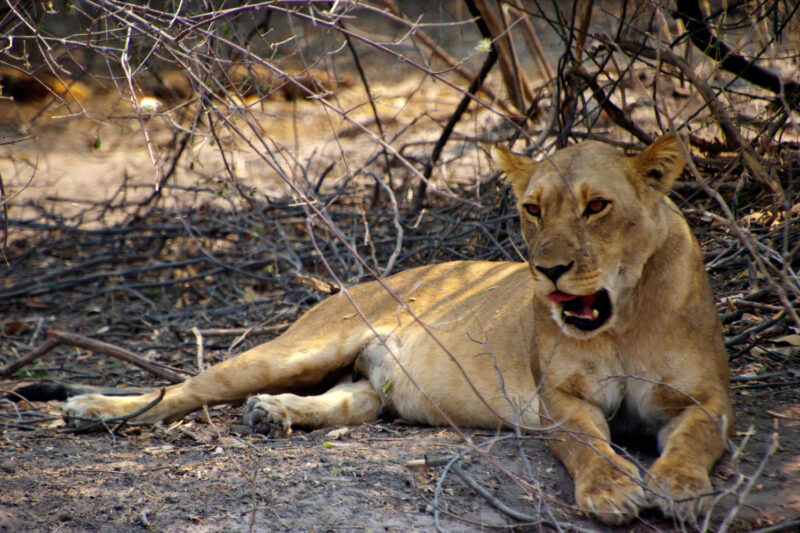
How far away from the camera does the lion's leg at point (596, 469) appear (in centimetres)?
222

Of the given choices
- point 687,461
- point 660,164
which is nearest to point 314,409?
point 687,461

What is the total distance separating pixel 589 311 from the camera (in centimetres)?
263

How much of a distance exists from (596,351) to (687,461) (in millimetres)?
515

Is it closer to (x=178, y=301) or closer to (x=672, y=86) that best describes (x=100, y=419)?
(x=178, y=301)

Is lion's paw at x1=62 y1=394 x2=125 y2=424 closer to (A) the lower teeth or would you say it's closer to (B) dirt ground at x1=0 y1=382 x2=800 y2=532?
(B) dirt ground at x1=0 y1=382 x2=800 y2=532

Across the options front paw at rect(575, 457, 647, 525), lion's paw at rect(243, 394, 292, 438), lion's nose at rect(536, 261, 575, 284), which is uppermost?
lion's nose at rect(536, 261, 575, 284)

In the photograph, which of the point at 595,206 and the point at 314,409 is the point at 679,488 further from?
the point at 314,409

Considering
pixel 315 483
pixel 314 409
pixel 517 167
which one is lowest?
pixel 314 409

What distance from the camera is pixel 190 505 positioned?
2.34 m

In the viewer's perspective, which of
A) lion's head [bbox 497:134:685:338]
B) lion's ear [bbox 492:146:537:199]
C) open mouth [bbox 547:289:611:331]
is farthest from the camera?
lion's ear [bbox 492:146:537:199]

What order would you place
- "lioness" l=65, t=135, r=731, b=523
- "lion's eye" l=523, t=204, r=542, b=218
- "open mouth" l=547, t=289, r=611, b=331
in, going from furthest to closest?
1. "lion's eye" l=523, t=204, r=542, b=218
2. "open mouth" l=547, t=289, r=611, b=331
3. "lioness" l=65, t=135, r=731, b=523

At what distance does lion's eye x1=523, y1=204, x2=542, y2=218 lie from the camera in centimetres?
276

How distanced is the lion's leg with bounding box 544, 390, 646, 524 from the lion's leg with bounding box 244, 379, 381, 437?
109 centimetres

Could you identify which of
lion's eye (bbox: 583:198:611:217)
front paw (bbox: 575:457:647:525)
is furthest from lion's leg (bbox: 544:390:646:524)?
lion's eye (bbox: 583:198:611:217)
